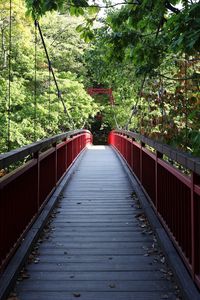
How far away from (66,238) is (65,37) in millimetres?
22469

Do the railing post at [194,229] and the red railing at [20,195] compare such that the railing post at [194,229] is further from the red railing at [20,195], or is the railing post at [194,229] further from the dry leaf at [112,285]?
the red railing at [20,195]

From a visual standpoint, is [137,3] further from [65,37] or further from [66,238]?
[65,37]

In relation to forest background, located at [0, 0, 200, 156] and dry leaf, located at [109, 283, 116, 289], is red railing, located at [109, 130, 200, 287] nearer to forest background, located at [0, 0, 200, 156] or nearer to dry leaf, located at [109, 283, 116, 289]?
forest background, located at [0, 0, 200, 156]

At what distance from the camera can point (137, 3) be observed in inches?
190

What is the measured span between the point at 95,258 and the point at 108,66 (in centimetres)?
531

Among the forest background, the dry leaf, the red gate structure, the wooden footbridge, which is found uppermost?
the red gate structure

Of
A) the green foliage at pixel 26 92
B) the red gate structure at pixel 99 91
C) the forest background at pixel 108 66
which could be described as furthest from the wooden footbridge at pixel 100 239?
the red gate structure at pixel 99 91

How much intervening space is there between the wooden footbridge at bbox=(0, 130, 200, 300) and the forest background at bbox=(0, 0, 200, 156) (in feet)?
2.13

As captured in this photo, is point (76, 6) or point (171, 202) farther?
point (76, 6)

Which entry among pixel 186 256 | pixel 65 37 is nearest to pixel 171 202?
pixel 186 256

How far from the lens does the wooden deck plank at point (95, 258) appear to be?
3074mm

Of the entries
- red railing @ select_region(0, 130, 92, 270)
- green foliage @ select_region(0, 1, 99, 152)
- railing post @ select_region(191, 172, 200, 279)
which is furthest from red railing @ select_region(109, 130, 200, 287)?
green foliage @ select_region(0, 1, 99, 152)

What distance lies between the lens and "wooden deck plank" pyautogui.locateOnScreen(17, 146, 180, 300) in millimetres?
3074

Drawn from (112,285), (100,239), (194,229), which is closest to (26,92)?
(100,239)
